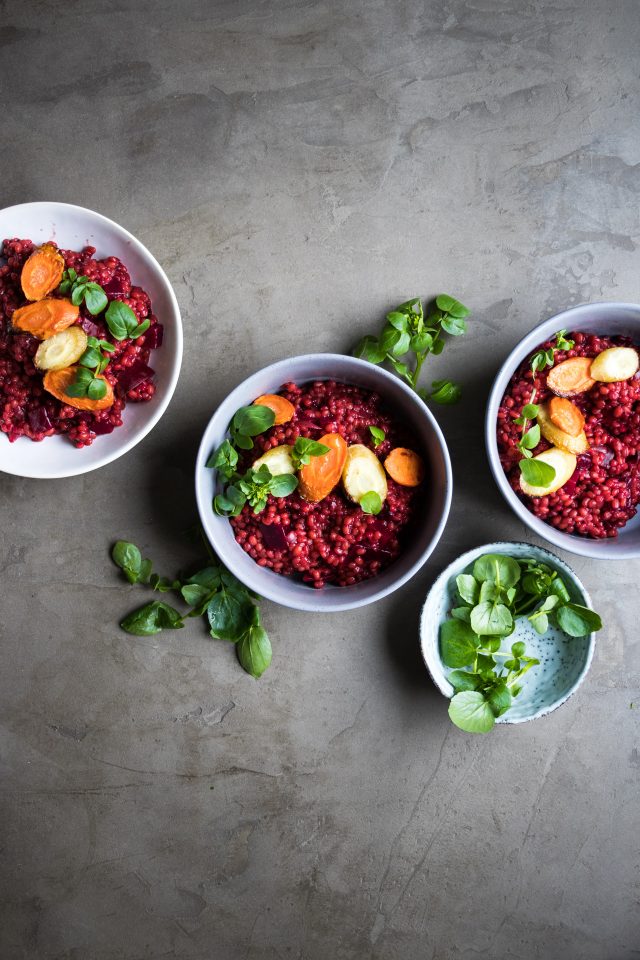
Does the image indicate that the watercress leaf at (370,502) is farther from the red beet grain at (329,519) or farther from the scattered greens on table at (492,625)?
the scattered greens on table at (492,625)

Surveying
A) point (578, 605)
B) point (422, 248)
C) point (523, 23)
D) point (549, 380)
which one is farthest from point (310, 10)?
point (578, 605)

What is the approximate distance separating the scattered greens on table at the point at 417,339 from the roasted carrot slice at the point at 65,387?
758 millimetres

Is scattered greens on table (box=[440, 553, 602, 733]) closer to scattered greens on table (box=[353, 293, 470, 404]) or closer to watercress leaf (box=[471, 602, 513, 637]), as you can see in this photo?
watercress leaf (box=[471, 602, 513, 637])

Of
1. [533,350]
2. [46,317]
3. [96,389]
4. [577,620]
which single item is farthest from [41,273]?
[577,620]

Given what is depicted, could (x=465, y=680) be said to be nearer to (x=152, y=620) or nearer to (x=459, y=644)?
(x=459, y=644)

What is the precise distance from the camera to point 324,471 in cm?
178

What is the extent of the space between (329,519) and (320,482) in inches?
5.0

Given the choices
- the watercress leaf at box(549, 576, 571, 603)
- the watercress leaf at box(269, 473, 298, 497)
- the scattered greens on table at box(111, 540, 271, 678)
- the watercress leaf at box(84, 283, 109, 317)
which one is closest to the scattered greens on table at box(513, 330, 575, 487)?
the watercress leaf at box(549, 576, 571, 603)

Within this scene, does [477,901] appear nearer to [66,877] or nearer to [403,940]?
[403,940]

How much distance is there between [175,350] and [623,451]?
4.04 ft

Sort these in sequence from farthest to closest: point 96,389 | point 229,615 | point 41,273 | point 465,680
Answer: point 229,615
point 465,680
point 41,273
point 96,389

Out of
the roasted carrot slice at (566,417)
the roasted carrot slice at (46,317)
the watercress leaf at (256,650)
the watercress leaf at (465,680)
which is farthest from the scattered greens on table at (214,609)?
the roasted carrot slice at (566,417)

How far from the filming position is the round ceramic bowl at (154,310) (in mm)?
1897

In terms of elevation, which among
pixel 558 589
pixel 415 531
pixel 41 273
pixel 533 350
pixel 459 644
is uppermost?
pixel 41 273
